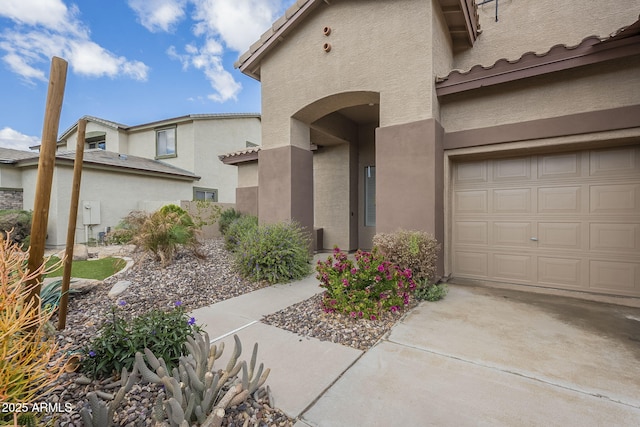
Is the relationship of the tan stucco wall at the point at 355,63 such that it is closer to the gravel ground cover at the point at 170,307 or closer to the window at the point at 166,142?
the gravel ground cover at the point at 170,307

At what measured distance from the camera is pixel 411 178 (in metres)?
5.96

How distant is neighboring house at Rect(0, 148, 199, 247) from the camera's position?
10688mm

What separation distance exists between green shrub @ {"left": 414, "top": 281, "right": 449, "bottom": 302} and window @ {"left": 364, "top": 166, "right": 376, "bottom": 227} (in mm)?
4730

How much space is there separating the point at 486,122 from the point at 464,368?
480cm

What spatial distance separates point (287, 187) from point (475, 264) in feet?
16.1

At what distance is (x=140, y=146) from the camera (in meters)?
17.2

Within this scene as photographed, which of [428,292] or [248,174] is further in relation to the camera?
[248,174]

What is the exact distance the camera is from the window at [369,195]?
32.4ft

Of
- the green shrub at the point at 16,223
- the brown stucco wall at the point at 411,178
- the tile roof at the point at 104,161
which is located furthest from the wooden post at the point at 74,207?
the green shrub at the point at 16,223

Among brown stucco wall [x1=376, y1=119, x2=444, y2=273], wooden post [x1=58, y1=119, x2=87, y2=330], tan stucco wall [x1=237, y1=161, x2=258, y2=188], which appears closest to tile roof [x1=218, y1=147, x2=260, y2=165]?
tan stucco wall [x1=237, y1=161, x2=258, y2=188]

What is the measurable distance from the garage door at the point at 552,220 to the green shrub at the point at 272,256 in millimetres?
3559

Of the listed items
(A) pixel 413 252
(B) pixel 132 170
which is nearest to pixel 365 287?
(A) pixel 413 252

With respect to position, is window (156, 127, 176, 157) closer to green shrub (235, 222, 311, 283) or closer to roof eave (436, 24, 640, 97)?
green shrub (235, 222, 311, 283)

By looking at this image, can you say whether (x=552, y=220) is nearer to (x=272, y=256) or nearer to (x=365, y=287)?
(x=365, y=287)
